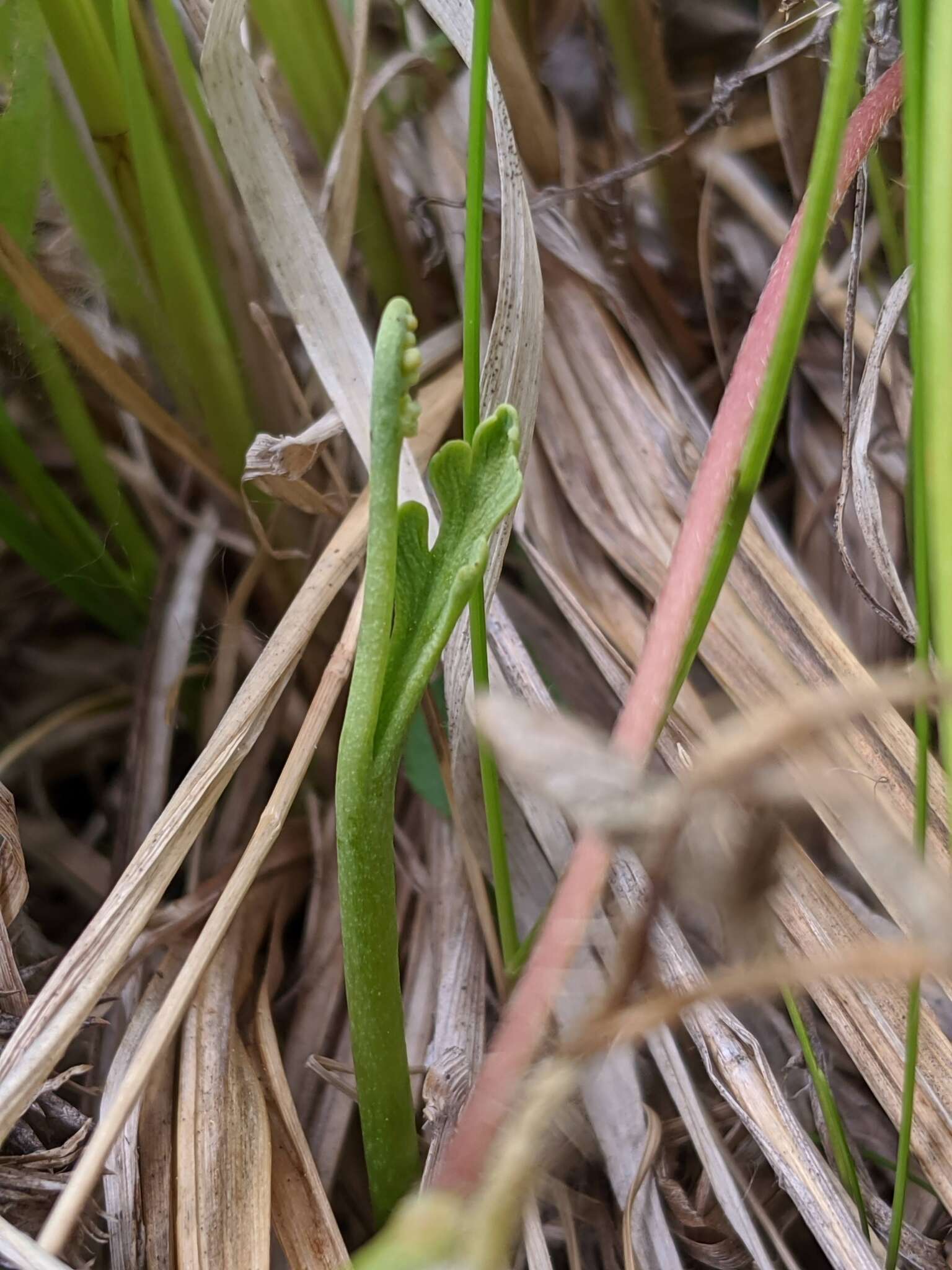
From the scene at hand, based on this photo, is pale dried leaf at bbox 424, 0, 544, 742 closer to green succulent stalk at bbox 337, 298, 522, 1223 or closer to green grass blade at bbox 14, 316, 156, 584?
green succulent stalk at bbox 337, 298, 522, 1223

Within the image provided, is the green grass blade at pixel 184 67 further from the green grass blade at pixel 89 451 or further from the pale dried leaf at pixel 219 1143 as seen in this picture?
the pale dried leaf at pixel 219 1143

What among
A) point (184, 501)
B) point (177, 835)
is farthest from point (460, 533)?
point (184, 501)

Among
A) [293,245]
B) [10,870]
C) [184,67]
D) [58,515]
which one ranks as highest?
[184,67]

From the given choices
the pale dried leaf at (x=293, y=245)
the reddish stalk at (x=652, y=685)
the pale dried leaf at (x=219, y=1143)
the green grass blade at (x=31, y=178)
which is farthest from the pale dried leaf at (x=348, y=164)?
the pale dried leaf at (x=219, y=1143)

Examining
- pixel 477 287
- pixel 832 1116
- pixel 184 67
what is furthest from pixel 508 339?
pixel 832 1116

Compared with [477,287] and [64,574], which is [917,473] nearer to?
[477,287]

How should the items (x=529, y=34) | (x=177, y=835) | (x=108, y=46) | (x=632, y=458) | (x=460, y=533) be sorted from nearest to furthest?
(x=460, y=533)
(x=177, y=835)
(x=108, y=46)
(x=632, y=458)
(x=529, y=34)

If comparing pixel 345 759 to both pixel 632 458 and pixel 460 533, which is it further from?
pixel 632 458
